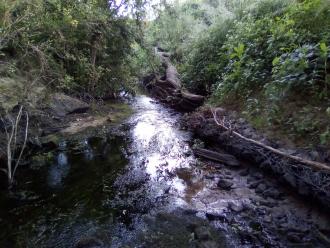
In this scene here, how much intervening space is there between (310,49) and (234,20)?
21.6ft

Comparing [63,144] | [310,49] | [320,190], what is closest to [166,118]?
[63,144]

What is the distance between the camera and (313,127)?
5086 millimetres

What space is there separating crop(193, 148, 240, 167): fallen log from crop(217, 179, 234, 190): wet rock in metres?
0.71

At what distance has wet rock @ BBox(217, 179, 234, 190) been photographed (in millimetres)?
5680

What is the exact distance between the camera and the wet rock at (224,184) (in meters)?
5.68

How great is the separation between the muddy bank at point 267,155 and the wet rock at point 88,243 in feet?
10.1

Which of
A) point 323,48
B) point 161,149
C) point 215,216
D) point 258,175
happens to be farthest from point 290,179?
point 161,149

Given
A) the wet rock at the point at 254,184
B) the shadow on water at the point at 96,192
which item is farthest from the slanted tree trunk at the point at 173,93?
the wet rock at the point at 254,184

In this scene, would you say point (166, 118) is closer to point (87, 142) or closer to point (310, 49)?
point (87, 142)

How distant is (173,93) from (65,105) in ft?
13.5

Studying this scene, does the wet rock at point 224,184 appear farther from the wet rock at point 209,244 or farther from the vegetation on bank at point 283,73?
the wet rock at point 209,244

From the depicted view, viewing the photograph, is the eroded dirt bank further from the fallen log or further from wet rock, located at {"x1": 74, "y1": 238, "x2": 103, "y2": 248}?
wet rock, located at {"x1": 74, "y1": 238, "x2": 103, "y2": 248}

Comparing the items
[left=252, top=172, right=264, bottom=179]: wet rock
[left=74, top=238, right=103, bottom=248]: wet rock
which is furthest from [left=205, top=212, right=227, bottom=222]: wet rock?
[left=74, top=238, right=103, bottom=248]: wet rock

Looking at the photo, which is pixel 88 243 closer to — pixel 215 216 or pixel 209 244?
pixel 209 244
